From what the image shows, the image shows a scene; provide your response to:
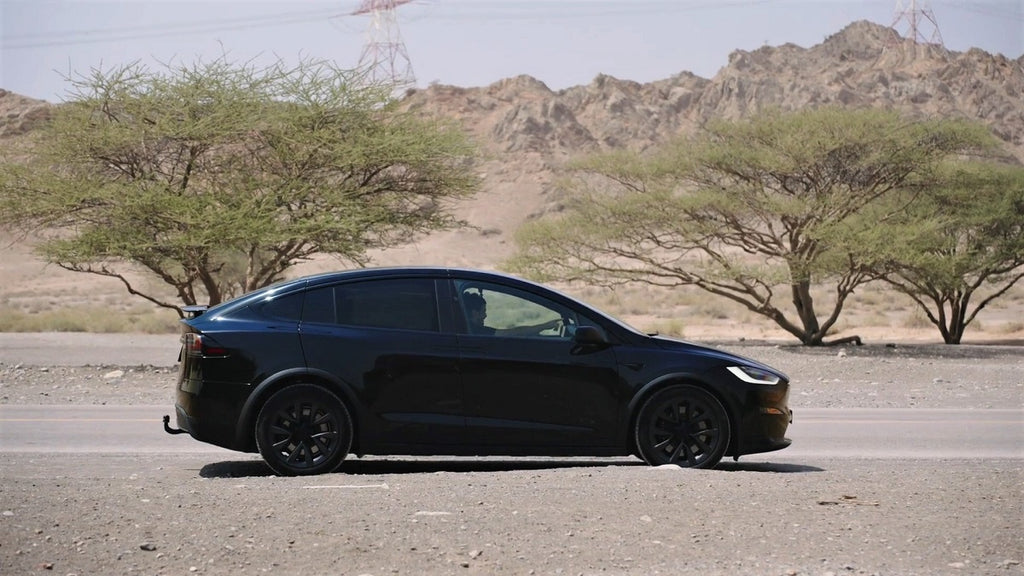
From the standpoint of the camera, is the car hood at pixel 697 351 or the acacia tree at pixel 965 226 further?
the acacia tree at pixel 965 226

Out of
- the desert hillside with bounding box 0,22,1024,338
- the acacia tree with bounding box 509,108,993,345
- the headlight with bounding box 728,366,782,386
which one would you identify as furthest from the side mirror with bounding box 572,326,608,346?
the desert hillside with bounding box 0,22,1024,338

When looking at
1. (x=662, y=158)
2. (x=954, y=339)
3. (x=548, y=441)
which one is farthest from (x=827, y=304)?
(x=548, y=441)

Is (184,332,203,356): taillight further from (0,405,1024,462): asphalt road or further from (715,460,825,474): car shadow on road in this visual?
(715,460,825,474): car shadow on road

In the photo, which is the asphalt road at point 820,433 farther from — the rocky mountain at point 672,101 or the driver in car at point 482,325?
the rocky mountain at point 672,101

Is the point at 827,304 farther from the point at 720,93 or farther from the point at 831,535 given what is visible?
the point at 831,535

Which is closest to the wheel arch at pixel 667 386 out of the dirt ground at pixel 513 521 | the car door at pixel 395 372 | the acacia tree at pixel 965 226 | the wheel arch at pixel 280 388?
the dirt ground at pixel 513 521

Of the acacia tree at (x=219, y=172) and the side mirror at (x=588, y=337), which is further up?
the acacia tree at (x=219, y=172)

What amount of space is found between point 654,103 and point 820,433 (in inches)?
3714

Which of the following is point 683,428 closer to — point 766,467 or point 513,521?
point 766,467

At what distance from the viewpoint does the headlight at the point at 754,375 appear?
30.7ft

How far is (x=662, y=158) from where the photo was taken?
3162cm

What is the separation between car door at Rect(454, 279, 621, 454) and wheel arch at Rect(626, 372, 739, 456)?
0.12 m

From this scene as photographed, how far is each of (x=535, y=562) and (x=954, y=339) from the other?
31.3m

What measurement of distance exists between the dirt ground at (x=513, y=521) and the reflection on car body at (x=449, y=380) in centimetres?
43
